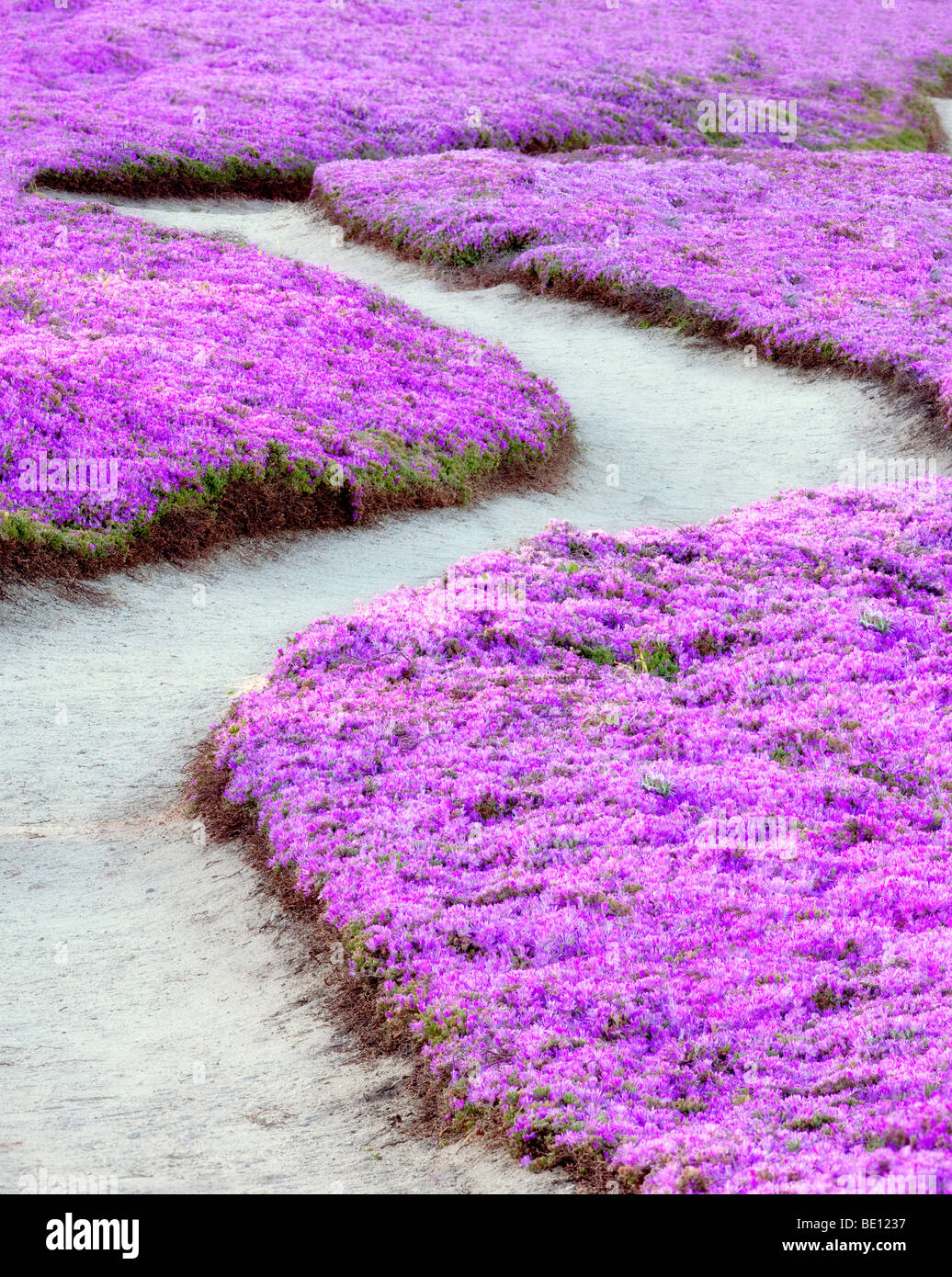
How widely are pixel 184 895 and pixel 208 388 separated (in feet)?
47.7

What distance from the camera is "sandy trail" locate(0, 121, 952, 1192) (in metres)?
9.27

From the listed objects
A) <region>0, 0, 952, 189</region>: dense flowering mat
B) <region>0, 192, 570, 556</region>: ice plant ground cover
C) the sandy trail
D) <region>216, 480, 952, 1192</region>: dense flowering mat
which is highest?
<region>0, 0, 952, 189</region>: dense flowering mat

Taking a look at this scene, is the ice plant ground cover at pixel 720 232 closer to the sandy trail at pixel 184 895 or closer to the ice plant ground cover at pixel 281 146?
the ice plant ground cover at pixel 281 146

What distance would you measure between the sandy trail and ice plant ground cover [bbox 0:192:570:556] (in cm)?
142

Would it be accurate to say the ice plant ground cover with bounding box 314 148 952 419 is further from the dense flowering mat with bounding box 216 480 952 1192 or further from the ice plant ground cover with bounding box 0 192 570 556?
the dense flowering mat with bounding box 216 480 952 1192

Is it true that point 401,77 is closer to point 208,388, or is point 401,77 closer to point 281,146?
point 281,146

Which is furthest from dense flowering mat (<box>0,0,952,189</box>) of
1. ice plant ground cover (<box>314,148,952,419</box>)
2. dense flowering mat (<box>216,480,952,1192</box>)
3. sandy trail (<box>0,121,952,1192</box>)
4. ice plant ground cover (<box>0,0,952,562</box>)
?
dense flowering mat (<box>216,480,952,1192</box>)

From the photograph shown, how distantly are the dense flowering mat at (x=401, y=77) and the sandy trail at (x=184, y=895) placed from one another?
27.7m

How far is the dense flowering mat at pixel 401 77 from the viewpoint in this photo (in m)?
48.6

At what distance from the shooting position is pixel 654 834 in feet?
41.1

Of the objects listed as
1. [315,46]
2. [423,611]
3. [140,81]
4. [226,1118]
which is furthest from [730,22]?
[226,1118]

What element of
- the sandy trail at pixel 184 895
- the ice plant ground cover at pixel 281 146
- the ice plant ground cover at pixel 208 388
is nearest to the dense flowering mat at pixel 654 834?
the sandy trail at pixel 184 895
